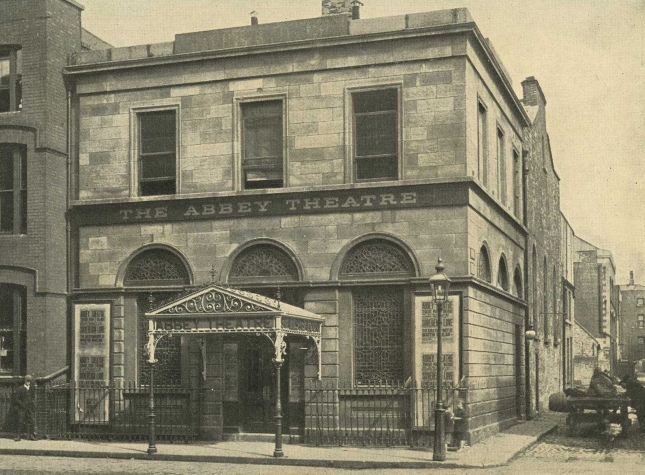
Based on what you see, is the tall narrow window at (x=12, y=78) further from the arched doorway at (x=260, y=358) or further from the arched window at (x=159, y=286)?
the arched doorway at (x=260, y=358)

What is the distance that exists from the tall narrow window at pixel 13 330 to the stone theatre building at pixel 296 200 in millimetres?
1360

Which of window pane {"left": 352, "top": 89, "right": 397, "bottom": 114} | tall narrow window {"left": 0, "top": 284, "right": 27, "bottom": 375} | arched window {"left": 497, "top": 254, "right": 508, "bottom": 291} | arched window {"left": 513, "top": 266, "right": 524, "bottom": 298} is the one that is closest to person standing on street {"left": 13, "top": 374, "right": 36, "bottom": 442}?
tall narrow window {"left": 0, "top": 284, "right": 27, "bottom": 375}

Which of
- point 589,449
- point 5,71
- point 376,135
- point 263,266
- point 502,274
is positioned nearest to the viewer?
point 589,449

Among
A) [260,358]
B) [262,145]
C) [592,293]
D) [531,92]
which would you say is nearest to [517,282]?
[531,92]

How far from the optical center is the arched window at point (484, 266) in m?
21.4

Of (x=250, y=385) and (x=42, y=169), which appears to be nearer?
(x=250, y=385)

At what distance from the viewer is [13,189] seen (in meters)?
22.7

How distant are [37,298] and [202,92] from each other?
6.37 m

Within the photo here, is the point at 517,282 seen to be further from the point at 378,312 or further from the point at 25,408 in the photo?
the point at 25,408

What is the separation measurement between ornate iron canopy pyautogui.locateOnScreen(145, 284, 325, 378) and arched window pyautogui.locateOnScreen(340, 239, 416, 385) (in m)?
1.43

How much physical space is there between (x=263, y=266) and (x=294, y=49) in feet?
16.4

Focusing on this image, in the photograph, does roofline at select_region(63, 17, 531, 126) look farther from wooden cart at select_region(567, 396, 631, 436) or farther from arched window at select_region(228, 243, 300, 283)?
wooden cart at select_region(567, 396, 631, 436)

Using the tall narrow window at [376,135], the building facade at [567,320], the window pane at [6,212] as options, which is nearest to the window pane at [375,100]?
the tall narrow window at [376,135]

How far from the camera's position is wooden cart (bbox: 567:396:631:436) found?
2119 cm
